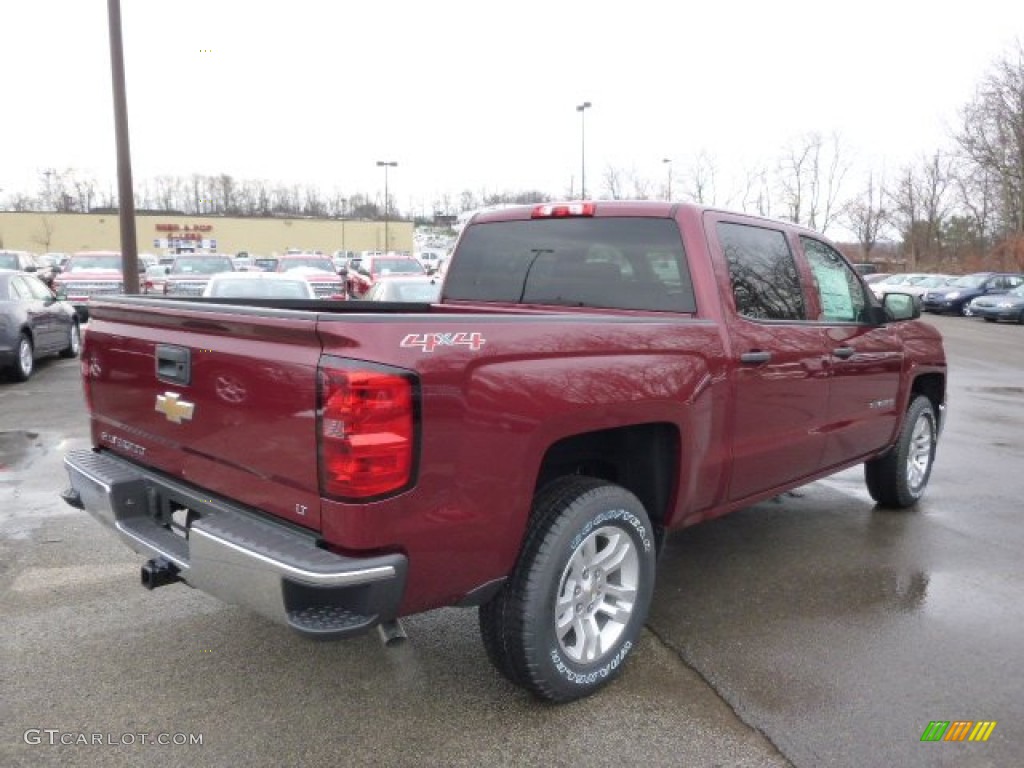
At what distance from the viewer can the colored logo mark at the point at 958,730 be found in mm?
2994

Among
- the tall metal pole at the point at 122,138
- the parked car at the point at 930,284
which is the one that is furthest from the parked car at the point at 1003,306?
the tall metal pole at the point at 122,138

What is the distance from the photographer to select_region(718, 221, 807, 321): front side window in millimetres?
3969

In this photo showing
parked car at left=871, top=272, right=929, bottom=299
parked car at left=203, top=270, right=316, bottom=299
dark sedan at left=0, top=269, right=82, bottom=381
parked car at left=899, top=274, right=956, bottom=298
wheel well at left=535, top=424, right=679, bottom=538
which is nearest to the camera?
wheel well at left=535, top=424, right=679, bottom=538

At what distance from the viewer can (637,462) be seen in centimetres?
358

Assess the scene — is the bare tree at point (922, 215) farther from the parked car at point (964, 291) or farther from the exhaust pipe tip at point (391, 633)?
the exhaust pipe tip at point (391, 633)

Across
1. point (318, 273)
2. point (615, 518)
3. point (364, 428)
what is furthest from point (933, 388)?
point (318, 273)

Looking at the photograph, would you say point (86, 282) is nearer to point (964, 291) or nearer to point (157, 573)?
point (157, 573)

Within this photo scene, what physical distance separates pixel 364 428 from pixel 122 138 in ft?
39.9

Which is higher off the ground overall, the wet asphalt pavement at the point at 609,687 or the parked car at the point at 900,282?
the parked car at the point at 900,282

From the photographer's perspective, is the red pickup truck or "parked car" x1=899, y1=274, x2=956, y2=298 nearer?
the red pickup truck

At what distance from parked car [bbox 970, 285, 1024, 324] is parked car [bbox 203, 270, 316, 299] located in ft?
84.9

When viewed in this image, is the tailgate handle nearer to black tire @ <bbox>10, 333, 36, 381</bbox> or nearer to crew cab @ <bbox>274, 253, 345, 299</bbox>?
black tire @ <bbox>10, 333, 36, 381</bbox>

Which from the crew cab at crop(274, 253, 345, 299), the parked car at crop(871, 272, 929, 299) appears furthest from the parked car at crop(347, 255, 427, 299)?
the parked car at crop(871, 272, 929, 299)

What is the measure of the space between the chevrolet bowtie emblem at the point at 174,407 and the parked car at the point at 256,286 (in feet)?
28.0
